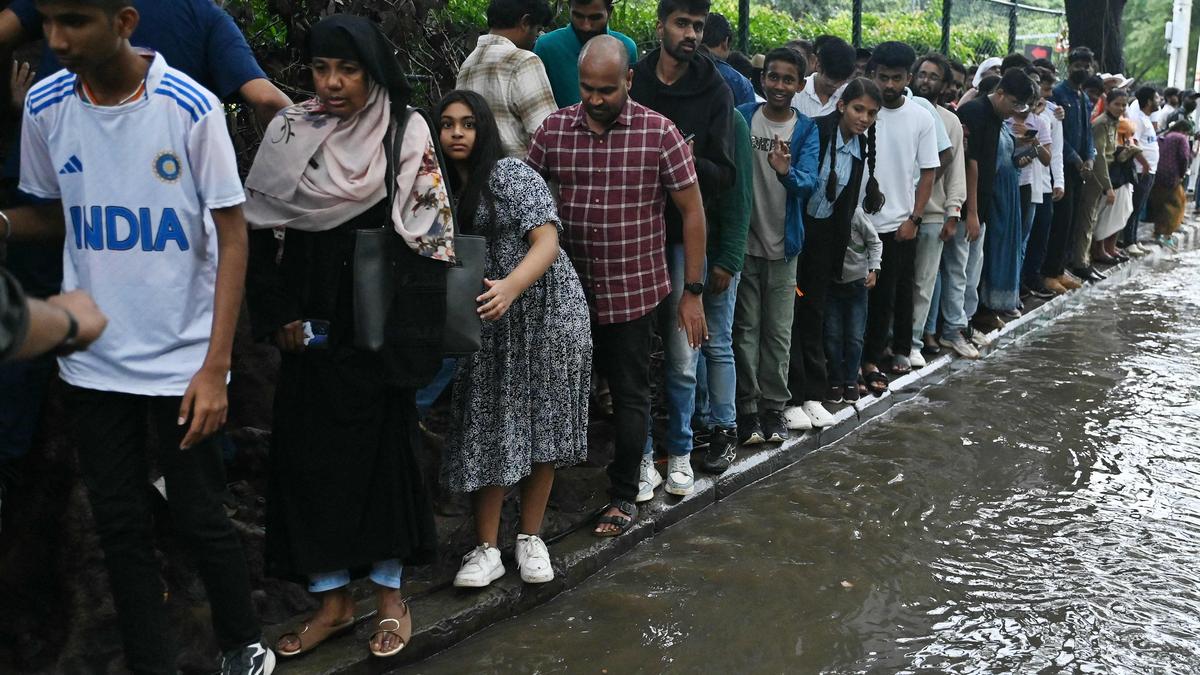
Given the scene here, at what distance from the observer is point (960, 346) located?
895 cm

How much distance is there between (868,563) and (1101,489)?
171 cm

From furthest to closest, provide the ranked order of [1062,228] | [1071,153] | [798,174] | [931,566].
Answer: [1062,228], [1071,153], [798,174], [931,566]

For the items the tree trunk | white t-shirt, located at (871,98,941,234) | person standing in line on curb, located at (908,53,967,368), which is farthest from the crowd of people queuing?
the tree trunk

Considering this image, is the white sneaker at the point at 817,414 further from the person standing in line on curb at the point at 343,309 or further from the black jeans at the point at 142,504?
the black jeans at the point at 142,504

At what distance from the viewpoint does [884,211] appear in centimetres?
775

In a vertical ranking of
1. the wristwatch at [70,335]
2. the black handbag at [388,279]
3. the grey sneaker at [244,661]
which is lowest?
the grey sneaker at [244,661]

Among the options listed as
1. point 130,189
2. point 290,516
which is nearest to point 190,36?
point 130,189

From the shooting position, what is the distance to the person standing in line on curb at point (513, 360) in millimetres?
4152

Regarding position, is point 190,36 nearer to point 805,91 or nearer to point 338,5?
point 338,5

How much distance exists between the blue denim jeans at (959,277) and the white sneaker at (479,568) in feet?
17.9

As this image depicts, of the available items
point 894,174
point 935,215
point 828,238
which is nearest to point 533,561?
point 828,238

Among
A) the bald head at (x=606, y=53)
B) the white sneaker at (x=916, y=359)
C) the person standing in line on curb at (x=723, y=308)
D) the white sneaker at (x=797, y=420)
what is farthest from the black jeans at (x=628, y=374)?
the white sneaker at (x=916, y=359)

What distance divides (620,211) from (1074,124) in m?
8.15

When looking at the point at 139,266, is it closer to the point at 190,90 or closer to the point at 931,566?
the point at 190,90
